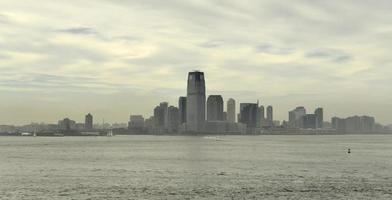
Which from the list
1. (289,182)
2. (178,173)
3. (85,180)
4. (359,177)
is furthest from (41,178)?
(359,177)

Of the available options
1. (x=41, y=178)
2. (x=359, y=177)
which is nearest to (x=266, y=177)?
(x=359, y=177)

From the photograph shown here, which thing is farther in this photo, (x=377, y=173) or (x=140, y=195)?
(x=377, y=173)

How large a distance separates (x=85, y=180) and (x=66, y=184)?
6.15 metres

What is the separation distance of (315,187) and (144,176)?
1202 inches

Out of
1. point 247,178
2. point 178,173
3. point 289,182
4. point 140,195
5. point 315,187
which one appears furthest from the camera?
point 178,173

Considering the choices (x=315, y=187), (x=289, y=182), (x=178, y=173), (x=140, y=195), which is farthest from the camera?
(x=178, y=173)

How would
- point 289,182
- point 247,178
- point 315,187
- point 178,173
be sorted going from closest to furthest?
point 315,187 → point 289,182 → point 247,178 → point 178,173

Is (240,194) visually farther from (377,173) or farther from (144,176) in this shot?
(377,173)

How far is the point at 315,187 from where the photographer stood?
75.6 metres

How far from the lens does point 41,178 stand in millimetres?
90125

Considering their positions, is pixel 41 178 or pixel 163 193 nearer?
pixel 163 193

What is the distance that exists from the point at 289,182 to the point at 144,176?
82.5ft

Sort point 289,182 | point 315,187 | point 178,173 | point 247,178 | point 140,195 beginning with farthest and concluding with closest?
point 178,173, point 247,178, point 289,182, point 315,187, point 140,195

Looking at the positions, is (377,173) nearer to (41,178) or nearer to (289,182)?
(289,182)
